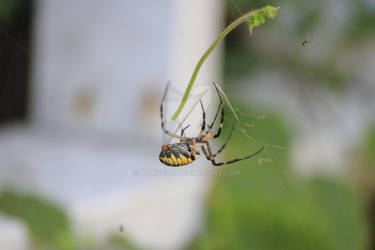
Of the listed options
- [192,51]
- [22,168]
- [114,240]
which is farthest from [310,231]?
[22,168]

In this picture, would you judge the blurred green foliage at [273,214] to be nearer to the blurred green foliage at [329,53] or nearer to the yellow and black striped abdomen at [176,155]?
the yellow and black striped abdomen at [176,155]

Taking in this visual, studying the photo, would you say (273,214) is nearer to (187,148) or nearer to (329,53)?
(187,148)

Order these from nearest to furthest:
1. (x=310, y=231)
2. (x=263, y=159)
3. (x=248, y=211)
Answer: (x=263, y=159) < (x=310, y=231) < (x=248, y=211)

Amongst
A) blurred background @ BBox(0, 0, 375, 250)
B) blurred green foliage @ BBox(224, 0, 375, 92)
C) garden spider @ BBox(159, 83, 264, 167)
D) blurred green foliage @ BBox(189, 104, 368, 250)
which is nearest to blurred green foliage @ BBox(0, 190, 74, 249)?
blurred background @ BBox(0, 0, 375, 250)

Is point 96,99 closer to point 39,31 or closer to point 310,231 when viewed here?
point 39,31

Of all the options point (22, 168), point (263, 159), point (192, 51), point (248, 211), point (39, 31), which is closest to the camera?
point (263, 159)

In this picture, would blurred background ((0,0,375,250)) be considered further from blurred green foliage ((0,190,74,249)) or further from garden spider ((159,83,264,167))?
garden spider ((159,83,264,167))

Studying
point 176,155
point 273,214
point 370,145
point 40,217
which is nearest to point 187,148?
point 176,155
